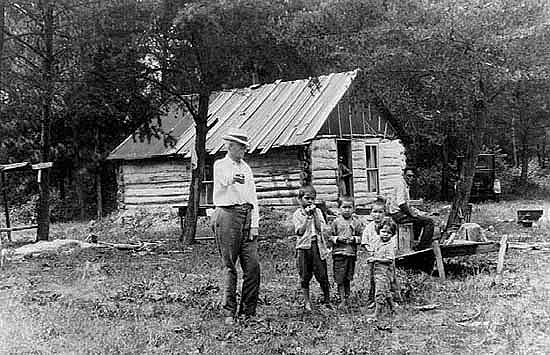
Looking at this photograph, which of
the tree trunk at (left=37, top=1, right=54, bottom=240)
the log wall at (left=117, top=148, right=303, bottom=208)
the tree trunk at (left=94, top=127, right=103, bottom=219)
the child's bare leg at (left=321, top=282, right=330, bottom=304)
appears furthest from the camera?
the tree trunk at (left=94, top=127, right=103, bottom=219)

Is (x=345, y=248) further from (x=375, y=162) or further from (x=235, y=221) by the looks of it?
(x=375, y=162)

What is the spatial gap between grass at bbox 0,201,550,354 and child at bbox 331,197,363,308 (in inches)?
17.4

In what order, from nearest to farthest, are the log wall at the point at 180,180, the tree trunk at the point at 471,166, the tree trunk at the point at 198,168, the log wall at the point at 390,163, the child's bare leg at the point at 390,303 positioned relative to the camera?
the child's bare leg at the point at 390,303
the tree trunk at the point at 198,168
the tree trunk at the point at 471,166
the log wall at the point at 180,180
the log wall at the point at 390,163

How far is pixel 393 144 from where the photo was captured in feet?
78.6

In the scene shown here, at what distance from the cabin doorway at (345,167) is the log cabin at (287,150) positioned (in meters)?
0.03

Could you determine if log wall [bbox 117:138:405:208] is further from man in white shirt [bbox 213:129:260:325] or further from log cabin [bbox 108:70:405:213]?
man in white shirt [bbox 213:129:260:325]

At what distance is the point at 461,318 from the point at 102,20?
982 cm

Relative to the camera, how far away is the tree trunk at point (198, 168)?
16500 millimetres

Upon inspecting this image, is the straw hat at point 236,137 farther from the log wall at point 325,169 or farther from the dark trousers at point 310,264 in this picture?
the log wall at point 325,169

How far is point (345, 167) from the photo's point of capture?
861 inches

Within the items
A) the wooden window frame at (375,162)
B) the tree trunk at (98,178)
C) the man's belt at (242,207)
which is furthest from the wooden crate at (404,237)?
the tree trunk at (98,178)

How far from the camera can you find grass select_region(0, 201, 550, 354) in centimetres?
675

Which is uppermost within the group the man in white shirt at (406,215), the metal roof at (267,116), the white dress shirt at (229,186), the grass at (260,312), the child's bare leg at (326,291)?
the metal roof at (267,116)

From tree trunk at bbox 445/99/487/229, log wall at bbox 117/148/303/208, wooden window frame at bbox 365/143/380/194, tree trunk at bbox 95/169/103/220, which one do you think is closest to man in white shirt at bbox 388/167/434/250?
tree trunk at bbox 445/99/487/229
